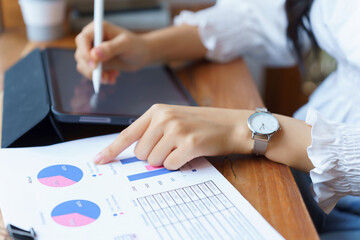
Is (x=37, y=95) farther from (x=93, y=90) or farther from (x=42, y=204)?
(x=42, y=204)

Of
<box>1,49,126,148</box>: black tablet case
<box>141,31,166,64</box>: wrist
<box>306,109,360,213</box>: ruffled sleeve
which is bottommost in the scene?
<box>306,109,360,213</box>: ruffled sleeve

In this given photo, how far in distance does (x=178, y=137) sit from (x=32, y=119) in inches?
8.2

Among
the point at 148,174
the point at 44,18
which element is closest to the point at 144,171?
the point at 148,174

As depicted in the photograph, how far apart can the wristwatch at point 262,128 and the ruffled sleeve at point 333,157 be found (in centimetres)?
5

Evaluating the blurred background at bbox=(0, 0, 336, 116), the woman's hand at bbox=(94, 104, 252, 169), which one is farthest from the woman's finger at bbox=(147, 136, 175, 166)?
the blurred background at bbox=(0, 0, 336, 116)

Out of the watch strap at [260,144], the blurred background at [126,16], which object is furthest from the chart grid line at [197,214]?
the blurred background at [126,16]

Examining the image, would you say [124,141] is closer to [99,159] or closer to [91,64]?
[99,159]

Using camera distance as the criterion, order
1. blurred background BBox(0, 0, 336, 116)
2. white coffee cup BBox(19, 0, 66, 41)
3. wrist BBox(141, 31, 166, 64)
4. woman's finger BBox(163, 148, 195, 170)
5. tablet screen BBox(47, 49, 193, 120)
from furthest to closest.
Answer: blurred background BBox(0, 0, 336, 116)
white coffee cup BBox(19, 0, 66, 41)
wrist BBox(141, 31, 166, 64)
tablet screen BBox(47, 49, 193, 120)
woman's finger BBox(163, 148, 195, 170)

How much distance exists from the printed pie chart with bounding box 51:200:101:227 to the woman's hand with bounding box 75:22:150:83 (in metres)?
0.33

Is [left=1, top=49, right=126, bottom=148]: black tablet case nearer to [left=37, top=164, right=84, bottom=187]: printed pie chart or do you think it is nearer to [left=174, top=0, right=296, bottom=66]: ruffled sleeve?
[left=37, top=164, right=84, bottom=187]: printed pie chart

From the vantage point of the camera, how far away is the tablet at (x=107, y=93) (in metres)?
0.56

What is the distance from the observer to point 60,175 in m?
0.46

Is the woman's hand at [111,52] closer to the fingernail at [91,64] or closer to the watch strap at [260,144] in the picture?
the fingernail at [91,64]

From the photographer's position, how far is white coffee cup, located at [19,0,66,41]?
93 cm
